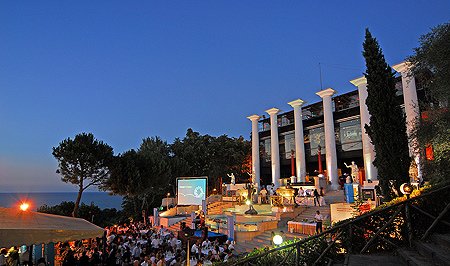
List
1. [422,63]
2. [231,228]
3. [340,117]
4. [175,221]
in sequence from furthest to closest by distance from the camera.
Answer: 1. [340,117]
2. [175,221]
3. [231,228]
4. [422,63]

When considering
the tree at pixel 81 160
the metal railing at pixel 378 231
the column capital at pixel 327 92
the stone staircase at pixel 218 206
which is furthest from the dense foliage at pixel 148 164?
the metal railing at pixel 378 231

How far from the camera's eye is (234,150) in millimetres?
40125

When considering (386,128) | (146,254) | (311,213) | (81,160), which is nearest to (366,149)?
(311,213)

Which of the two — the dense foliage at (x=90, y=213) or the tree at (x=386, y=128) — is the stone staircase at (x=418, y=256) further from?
the dense foliage at (x=90, y=213)

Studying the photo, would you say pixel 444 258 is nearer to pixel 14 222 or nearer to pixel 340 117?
pixel 14 222

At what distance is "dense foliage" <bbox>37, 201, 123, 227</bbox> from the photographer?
→ 2585 cm

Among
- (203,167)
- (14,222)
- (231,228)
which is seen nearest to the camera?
(14,222)

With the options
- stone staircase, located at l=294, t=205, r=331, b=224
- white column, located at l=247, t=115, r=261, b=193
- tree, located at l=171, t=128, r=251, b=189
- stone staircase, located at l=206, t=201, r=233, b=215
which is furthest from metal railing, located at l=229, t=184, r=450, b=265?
tree, located at l=171, t=128, r=251, b=189

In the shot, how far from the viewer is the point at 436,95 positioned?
9.04m

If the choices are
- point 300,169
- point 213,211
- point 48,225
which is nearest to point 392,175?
point 48,225

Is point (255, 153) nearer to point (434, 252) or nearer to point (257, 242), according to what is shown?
point (257, 242)

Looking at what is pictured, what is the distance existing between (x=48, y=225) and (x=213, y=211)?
2168 cm

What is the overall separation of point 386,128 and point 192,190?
18.7m

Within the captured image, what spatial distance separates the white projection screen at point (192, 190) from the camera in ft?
87.8
